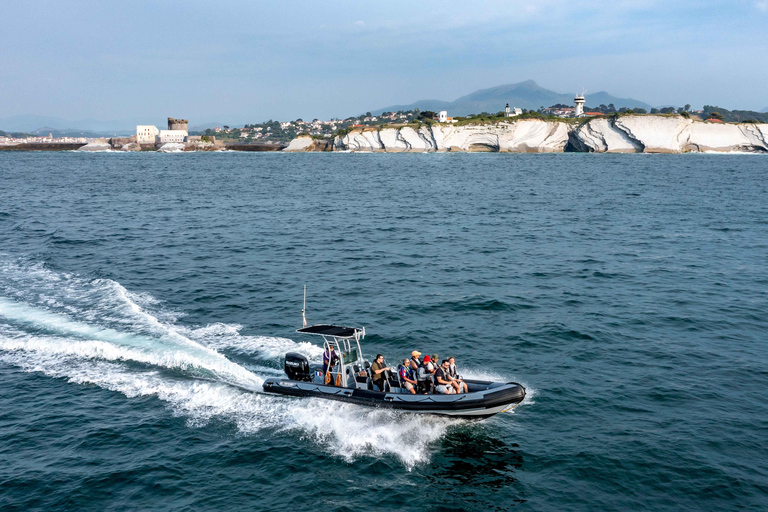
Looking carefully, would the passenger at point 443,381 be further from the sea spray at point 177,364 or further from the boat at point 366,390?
the sea spray at point 177,364

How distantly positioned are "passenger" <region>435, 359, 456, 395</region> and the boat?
0.25 meters

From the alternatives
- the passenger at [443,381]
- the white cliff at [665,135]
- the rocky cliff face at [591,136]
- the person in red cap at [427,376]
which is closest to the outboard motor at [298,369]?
the person in red cap at [427,376]

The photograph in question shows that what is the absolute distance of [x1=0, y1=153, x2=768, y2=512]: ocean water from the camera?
42.9 feet

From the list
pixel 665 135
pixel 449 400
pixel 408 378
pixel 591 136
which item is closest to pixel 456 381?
pixel 449 400

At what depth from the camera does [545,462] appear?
45.3ft

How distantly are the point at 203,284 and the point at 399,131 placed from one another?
14421 centimetres

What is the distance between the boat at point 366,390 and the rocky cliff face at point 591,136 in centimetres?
14020

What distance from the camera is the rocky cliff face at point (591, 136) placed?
5502 inches

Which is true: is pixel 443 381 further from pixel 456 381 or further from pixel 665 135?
pixel 665 135

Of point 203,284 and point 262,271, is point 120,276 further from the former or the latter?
point 262,271

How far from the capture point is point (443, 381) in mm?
16000

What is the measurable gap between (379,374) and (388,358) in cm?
298

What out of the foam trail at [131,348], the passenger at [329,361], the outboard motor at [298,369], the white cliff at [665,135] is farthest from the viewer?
the white cliff at [665,135]

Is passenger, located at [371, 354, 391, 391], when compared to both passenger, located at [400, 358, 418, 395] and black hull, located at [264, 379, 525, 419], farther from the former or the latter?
passenger, located at [400, 358, 418, 395]
